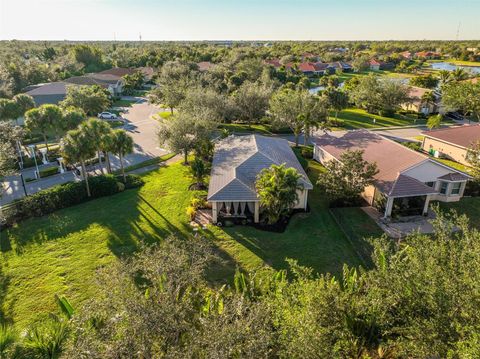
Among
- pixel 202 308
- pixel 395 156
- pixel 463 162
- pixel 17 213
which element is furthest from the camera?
pixel 463 162

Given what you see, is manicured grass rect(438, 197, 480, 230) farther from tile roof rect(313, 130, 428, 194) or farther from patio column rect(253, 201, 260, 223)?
patio column rect(253, 201, 260, 223)

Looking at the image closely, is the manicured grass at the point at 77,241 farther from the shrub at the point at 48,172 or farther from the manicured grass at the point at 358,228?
the manicured grass at the point at 358,228

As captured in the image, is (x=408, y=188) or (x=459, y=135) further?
(x=459, y=135)

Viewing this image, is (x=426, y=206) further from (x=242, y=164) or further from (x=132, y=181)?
(x=132, y=181)

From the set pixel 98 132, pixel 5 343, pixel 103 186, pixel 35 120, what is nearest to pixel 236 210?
pixel 103 186

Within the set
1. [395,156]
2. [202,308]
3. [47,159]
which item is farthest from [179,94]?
[202,308]

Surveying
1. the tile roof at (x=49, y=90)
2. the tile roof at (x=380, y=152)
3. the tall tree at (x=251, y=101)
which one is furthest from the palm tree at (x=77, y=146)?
the tile roof at (x=49, y=90)

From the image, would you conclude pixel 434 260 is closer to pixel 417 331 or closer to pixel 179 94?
pixel 417 331
